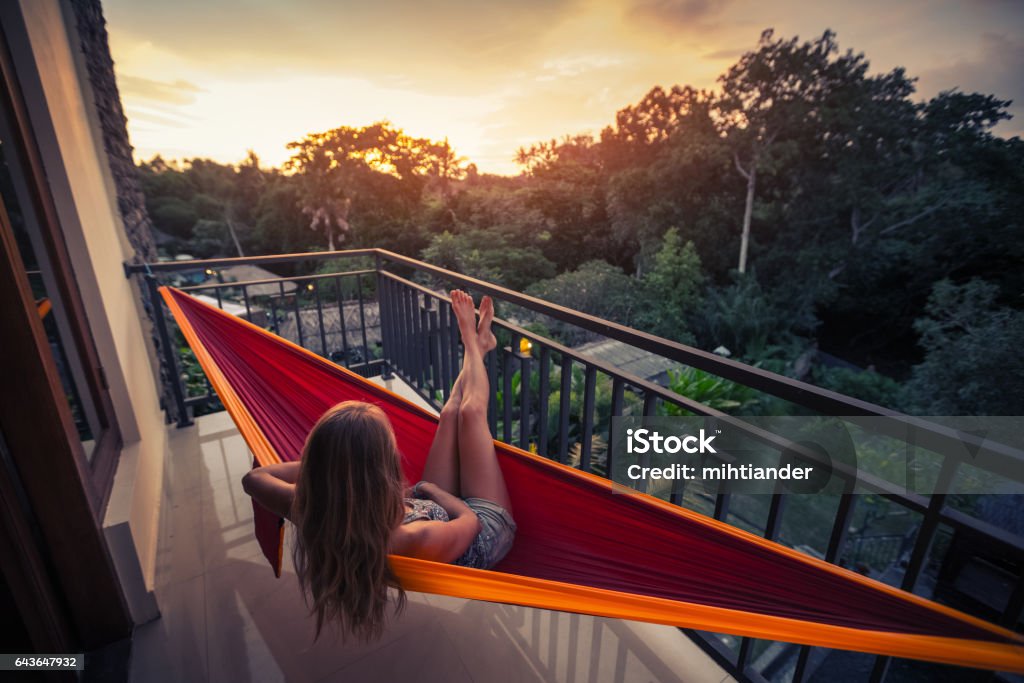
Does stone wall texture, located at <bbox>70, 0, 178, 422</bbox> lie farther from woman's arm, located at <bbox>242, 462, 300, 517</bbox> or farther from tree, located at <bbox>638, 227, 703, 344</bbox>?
tree, located at <bbox>638, 227, 703, 344</bbox>

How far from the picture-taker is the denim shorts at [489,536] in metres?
0.98

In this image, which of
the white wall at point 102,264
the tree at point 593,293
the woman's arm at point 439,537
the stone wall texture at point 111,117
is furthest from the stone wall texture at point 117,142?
the tree at point 593,293

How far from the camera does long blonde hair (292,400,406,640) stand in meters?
0.83

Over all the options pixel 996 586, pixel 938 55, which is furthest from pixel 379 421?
pixel 938 55

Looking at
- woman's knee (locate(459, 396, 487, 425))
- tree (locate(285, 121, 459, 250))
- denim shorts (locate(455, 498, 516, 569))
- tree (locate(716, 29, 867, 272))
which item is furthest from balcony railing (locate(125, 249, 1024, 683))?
tree (locate(716, 29, 867, 272))

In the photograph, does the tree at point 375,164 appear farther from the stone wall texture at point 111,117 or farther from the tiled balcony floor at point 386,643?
the tiled balcony floor at point 386,643

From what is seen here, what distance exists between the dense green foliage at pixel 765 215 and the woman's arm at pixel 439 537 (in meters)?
10.3

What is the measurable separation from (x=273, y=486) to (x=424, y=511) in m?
0.35

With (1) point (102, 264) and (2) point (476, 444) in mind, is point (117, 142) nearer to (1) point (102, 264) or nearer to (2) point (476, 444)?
(1) point (102, 264)

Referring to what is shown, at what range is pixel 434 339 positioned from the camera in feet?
7.46

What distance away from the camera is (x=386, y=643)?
1.25 metres

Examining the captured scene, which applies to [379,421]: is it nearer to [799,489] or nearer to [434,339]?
[799,489]

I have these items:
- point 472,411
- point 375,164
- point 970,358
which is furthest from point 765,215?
point 472,411

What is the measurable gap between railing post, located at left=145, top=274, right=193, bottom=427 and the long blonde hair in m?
2.10
